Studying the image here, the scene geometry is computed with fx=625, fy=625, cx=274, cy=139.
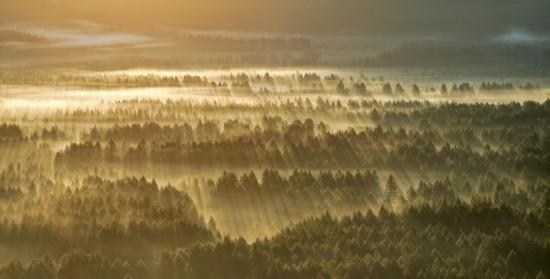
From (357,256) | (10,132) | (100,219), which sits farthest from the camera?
(10,132)

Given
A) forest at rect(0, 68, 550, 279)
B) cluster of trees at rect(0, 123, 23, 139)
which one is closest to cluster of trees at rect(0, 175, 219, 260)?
forest at rect(0, 68, 550, 279)

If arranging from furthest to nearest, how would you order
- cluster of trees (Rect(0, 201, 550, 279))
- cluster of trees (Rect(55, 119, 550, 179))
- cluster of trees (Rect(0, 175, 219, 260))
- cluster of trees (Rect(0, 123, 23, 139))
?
cluster of trees (Rect(0, 123, 23, 139)) < cluster of trees (Rect(55, 119, 550, 179)) < cluster of trees (Rect(0, 175, 219, 260)) < cluster of trees (Rect(0, 201, 550, 279))

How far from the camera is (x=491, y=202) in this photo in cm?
10131

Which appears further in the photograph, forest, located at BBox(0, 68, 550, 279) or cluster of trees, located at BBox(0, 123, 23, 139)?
cluster of trees, located at BBox(0, 123, 23, 139)

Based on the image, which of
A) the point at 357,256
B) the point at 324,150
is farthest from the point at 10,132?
the point at 357,256

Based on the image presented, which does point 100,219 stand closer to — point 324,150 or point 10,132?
point 324,150

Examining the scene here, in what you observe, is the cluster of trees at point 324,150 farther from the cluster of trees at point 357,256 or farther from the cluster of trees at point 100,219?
the cluster of trees at point 357,256

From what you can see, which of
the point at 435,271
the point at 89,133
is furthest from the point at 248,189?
the point at 89,133

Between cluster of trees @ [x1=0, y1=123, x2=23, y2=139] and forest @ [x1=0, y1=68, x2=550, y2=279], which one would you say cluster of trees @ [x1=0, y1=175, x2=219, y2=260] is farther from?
cluster of trees @ [x1=0, y1=123, x2=23, y2=139]

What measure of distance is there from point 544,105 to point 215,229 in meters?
145

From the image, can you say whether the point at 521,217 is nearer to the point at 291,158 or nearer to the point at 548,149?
the point at 548,149

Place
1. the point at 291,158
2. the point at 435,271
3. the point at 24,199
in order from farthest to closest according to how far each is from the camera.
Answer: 1. the point at 291,158
2. the point at 24,199
3. the point at 435,271

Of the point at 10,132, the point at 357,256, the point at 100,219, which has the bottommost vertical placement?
the point at 357,256

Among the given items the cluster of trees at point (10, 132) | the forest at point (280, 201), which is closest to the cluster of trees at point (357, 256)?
the forest at point (280, 201)
